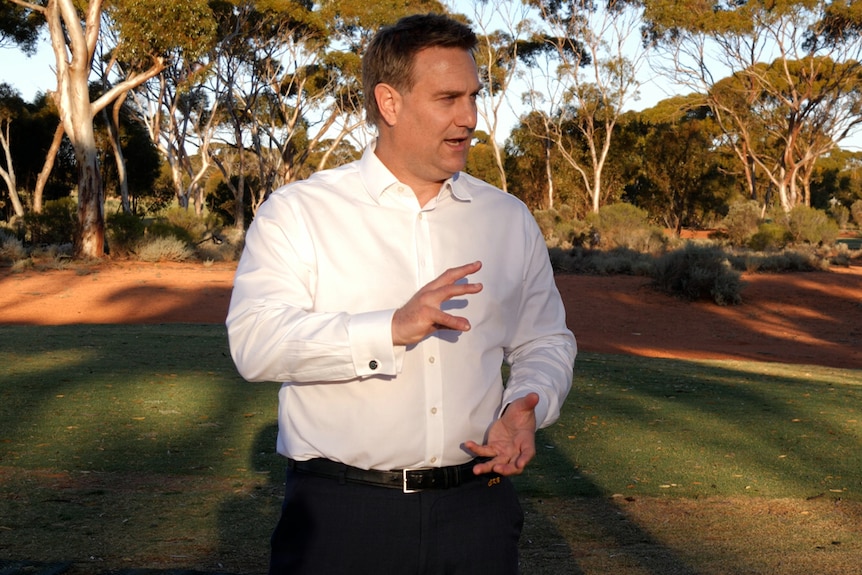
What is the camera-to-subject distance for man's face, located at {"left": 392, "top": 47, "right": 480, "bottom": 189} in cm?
250

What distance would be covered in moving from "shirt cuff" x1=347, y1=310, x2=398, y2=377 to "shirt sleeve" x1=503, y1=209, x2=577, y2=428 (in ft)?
1.36

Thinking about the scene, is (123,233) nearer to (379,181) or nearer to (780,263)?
(780,263)

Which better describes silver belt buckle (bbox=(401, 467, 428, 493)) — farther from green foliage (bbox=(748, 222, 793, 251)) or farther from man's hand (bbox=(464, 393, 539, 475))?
green foliage (bbox=(748, 222, 793, 251))

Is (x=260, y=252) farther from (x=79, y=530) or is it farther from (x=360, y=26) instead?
(x=360, y=26)

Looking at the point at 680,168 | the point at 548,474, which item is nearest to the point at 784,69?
the point at 680,168

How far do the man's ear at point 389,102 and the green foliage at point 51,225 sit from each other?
2608 cm

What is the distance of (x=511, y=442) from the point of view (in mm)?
2330

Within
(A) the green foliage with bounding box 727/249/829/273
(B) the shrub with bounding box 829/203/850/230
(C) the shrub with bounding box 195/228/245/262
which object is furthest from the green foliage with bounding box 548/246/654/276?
(B) the shrub with bounding box 829/203/850/230

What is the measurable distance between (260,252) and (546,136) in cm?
4784

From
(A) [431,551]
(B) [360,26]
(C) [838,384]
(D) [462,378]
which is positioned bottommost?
(C) [838,384]

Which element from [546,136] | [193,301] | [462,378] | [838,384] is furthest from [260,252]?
[546,136]

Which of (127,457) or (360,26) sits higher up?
(360,26)

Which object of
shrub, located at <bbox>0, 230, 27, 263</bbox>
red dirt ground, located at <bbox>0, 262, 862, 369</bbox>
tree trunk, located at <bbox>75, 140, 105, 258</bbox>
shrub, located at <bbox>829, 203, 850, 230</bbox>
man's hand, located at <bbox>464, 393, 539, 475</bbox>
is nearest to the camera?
man's hand, located at <bbox>464, 393, 539, 475</bbox>

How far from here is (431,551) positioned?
91.9 inches
